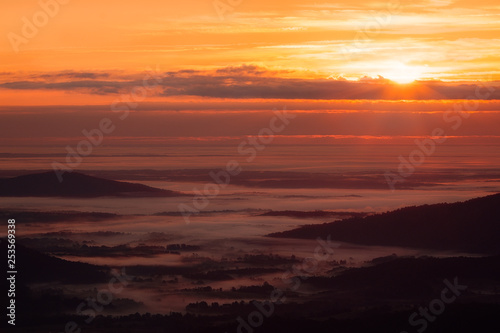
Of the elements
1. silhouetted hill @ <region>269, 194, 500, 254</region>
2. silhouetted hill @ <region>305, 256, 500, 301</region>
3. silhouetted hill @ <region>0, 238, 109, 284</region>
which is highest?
silhouetted hill @ <region>269, 194, 500, 254</region>

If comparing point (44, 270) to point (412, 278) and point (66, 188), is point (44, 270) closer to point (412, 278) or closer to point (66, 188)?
point (412, 278)

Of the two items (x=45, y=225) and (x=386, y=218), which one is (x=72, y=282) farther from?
(x=45, y=225)

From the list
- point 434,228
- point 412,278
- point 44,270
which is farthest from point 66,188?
point 412,278

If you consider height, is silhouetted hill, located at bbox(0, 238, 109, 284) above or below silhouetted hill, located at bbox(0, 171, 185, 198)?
below

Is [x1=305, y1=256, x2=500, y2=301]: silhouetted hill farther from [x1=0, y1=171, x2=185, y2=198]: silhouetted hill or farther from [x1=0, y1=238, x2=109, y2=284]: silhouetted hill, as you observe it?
[x1=0, y1=171, x2=185, y2=198]: silhouetted hill

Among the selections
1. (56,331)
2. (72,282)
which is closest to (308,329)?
(56,331)

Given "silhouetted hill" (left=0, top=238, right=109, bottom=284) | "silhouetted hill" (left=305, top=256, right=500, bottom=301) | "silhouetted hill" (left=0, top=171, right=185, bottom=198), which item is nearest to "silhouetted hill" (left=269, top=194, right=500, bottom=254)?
"silhouetted hill" (left=305, top=256, right=500, bottom=301)
